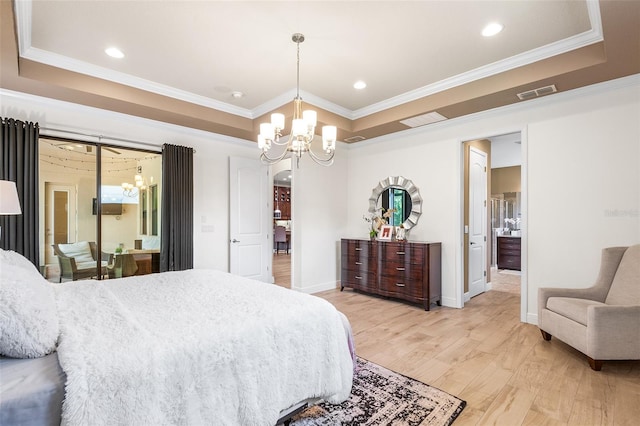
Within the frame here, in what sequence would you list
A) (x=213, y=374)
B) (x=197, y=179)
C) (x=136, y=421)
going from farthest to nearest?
(x=197, y=179)
(x=213, y=374)
(x=136, y=421)

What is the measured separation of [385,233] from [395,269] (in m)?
0.59

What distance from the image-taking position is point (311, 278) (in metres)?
5.10

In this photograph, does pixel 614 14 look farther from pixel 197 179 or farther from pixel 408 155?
pixel 197 179

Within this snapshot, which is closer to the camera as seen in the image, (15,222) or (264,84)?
(15,222)

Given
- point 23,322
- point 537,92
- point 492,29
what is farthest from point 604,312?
point 23,322

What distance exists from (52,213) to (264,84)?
9.76ft

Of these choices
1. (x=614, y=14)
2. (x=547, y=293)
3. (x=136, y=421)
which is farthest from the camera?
(x=547, y=293)

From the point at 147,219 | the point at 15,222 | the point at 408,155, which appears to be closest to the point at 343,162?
the point at 408,155

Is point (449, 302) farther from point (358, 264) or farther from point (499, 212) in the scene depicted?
point (499, 212)

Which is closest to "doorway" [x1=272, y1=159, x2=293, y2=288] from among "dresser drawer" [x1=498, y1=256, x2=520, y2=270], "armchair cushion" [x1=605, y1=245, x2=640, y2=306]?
"armchair cushion" [x1=605, y1=245, x2=640, y2=306]

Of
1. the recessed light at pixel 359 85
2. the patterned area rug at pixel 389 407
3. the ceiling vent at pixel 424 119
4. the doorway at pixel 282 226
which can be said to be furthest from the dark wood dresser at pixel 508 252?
the patterned area rug at pixel 389 407

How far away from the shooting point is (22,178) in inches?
126

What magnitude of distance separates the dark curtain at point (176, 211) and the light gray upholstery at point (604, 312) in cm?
420

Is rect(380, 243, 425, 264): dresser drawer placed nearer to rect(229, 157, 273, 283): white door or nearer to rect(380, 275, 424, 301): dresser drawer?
rect(380, 275, 424, 301): dresser drawer
